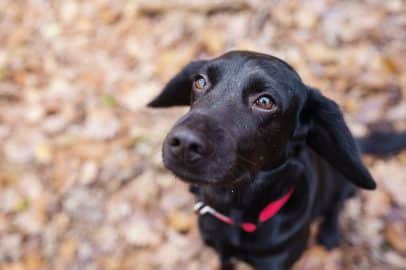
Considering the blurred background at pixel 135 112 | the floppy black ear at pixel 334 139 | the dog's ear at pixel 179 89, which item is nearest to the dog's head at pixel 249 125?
the floppy black ear at pixel 334 139

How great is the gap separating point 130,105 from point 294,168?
2.04 metres

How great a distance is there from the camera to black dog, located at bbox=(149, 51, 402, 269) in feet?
6.38

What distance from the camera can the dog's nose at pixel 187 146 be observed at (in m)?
1.81

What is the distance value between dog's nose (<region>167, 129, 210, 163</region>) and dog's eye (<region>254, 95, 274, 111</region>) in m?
0.41

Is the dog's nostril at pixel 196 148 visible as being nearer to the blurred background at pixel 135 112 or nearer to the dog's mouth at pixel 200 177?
the dog's mouth at pixel 200 177

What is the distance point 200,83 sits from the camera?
2.31 metres

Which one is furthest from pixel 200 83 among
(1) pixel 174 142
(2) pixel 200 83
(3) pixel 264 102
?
(1) pixel 174 142

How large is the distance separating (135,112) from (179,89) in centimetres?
140

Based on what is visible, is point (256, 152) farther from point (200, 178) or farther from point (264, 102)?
point (200, 178)

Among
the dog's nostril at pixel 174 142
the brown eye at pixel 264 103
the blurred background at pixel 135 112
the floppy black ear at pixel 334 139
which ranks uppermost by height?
the dog's nostril at pixel 174 142

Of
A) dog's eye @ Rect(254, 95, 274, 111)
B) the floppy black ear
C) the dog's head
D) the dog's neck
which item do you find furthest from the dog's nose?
the floppy black ear

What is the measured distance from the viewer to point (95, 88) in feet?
14.0

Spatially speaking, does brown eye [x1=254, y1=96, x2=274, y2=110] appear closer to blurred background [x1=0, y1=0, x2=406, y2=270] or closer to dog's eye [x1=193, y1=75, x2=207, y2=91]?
dog's eye [x1=193, y1=75, x2=207, y2=91]

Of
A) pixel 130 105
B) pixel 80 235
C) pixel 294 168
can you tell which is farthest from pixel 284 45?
pixel 80 235
